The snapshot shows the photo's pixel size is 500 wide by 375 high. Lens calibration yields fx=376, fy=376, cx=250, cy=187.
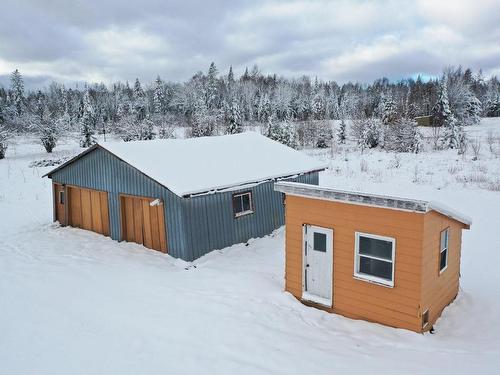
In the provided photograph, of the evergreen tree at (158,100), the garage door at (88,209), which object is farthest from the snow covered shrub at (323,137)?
the evergreen tree at (158,100)

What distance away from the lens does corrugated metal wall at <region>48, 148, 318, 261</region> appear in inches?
514

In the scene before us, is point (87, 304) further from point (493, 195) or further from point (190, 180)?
point (493, 195)

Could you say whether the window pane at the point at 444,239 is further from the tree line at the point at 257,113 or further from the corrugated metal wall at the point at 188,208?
the tree line at the point at 257,113

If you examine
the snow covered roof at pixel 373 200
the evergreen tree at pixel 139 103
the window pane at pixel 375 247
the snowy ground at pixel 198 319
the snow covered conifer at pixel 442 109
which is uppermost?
the evergreen tree at pixel 139 103

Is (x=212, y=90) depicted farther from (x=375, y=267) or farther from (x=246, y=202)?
(x=375, y=267)

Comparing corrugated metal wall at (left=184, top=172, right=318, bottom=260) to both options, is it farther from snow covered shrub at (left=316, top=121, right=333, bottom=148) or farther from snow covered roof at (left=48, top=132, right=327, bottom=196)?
snow covered shrub at (left=316, top=121, right=333, bottom=148)

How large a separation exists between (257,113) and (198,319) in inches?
3165

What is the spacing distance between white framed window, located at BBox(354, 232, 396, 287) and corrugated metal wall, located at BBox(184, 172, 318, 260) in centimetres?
609

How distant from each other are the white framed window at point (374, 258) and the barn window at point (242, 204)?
21.3 ft

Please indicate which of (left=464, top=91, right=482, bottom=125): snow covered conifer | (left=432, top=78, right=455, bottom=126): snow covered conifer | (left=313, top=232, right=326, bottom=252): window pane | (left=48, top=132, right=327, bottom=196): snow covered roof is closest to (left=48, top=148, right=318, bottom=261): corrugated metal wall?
(left=48, top=132, right=327, bottom=196): snow covered roof

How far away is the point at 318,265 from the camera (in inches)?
384

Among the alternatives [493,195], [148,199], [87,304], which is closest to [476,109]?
[493,195]

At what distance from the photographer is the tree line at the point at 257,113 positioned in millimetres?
44031

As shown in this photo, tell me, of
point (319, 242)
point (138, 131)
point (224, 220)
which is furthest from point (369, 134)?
point (319, 242)
